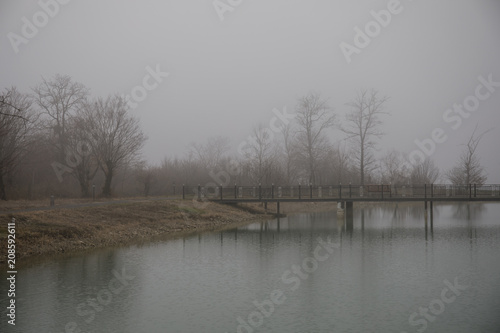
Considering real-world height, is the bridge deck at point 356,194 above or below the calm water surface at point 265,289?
above

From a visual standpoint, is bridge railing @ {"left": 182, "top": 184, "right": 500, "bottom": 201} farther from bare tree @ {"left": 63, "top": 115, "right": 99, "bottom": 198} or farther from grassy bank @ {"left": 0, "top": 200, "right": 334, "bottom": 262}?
bare tree @ {"left": 63, "top": 115, "right": 99, "bottom": 198}

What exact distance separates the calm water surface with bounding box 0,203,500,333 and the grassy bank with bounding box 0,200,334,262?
1532mm

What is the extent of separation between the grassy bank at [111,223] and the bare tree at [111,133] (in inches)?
332

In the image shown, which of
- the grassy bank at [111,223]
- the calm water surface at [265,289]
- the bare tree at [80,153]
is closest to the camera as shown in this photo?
the calm water surface at [265,289]

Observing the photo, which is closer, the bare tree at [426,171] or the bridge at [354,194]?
the bridge at [354,194]

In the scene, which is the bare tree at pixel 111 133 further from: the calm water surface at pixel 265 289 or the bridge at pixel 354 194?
the calm water surface at pixel 265 289

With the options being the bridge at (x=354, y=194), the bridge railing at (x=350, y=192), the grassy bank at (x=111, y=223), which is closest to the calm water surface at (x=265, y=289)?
the grassy bank at (x=111, y=223)

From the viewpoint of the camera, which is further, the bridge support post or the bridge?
the bridge

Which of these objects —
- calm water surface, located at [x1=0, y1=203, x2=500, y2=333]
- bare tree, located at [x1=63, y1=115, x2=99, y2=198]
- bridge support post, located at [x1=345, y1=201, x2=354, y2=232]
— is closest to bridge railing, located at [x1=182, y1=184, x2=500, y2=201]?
bridge support post, located at [x1=345, y1=201, x2=354, y2=232]

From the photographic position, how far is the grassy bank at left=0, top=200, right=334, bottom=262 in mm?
19062

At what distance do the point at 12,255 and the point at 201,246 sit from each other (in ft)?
27.6

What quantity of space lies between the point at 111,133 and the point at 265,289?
98.3 feet

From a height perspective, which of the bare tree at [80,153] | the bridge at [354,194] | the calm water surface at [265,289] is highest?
the bare tree at [80,153]

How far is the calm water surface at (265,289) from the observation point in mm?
10633
